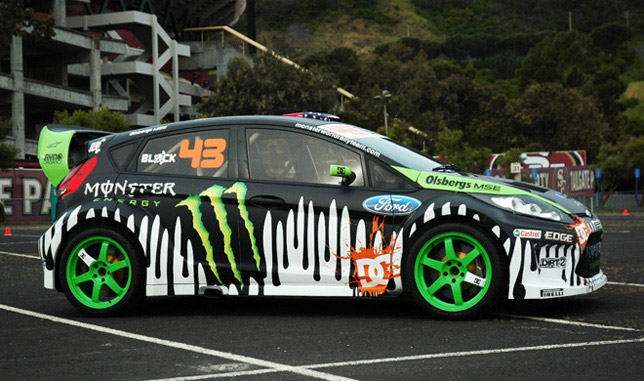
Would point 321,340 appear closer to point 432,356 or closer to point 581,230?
point 432,356

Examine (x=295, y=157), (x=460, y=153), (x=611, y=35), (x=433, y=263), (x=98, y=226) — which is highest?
(x=611, y=35)

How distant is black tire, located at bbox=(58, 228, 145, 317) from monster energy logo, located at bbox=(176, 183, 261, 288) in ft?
1.82

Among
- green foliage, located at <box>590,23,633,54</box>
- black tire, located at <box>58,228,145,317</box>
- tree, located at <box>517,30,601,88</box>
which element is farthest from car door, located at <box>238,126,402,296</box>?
green foliage, located at <box>590,23,633,54</box>

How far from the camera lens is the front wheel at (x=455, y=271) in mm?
6375

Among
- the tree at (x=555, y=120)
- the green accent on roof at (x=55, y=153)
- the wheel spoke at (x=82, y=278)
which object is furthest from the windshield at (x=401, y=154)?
the tree at (x=555, y=120)

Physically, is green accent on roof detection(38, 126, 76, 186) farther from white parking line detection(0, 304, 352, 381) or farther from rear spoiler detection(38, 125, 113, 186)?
white parking line detection(0, 304, 352, 381)

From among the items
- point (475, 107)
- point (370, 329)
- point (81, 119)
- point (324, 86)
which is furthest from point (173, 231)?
point (475, 107)

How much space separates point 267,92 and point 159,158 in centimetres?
4713

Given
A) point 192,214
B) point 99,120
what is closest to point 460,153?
point 99,120

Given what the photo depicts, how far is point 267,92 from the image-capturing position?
5403 centimetres

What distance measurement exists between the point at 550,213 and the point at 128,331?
3.24m

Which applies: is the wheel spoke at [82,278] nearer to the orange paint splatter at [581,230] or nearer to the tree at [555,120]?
the orange paint splatter at [581,230]

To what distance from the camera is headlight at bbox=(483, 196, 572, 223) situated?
6.46 m

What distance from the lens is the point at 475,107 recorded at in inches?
3393
